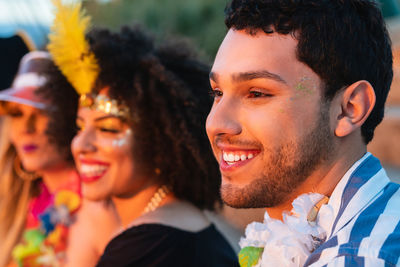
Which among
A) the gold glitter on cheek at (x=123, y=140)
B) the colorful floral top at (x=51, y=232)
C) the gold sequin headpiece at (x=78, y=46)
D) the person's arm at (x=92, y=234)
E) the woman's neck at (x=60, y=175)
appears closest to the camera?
the gold glitter on cheek at (x=123, y=140)

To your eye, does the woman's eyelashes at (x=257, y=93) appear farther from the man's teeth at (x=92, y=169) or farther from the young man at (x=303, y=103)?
the man's teeth at (x=92, y=169)

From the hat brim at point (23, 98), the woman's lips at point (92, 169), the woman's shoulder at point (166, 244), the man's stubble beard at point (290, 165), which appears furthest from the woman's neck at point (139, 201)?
the man's stubble beard at point (290, 165)

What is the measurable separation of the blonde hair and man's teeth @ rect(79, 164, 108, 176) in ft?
4.80

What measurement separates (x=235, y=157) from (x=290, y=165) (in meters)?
0.18

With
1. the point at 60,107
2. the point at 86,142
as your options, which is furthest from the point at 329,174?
the point at 60,107

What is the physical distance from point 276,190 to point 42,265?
2429mm

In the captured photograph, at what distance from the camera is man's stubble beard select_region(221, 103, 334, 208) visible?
4.70ft

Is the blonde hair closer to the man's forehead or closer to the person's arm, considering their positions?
the person's arm

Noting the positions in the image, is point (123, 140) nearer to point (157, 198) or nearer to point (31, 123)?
point (157, 198)

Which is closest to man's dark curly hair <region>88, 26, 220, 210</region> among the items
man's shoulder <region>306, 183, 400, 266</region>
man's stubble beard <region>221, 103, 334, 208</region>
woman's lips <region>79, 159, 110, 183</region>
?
woman's lips <region>79, 159, 110, 183</region>

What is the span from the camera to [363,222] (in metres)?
1.22

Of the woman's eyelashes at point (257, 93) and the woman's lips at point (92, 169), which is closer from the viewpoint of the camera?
the woman's eyelashes at point (257, 93)

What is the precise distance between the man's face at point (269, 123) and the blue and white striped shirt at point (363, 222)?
0.13 metres

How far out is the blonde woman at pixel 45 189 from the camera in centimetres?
306
